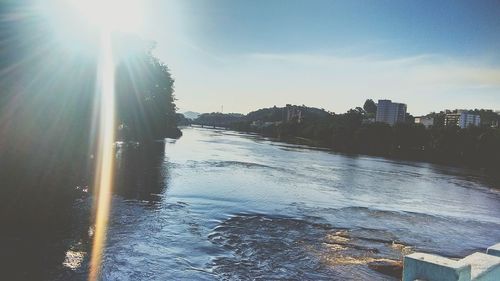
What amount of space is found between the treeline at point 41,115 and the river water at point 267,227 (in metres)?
3.35

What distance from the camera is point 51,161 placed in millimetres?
27531

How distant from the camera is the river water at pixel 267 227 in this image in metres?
15.4

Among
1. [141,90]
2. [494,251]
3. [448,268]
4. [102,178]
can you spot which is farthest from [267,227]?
[141,90]

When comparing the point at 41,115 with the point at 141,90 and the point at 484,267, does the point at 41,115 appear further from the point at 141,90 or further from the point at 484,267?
the point at 141,90

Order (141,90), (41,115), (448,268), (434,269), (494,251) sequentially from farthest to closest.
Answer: (141,90) < (41,115) < (494,251) < (434,269) < (448,268)

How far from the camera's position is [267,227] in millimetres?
22469

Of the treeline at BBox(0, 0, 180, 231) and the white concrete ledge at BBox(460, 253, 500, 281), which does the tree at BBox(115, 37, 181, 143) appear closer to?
the treeline at BBox(0, 0, 180, 231)

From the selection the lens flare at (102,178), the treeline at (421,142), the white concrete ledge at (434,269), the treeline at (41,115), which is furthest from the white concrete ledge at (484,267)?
the treeline at (421,142)

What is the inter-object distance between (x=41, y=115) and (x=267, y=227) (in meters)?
15.6

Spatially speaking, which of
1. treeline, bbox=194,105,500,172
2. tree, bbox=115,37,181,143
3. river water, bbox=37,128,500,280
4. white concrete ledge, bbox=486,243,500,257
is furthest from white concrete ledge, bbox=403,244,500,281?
treeline, bbox=194,105,500,172

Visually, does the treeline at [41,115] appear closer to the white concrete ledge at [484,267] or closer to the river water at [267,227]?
the river water at [267,227]

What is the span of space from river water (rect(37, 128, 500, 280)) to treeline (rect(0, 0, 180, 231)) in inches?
132

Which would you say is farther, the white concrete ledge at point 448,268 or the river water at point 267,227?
the river water at point 267,227

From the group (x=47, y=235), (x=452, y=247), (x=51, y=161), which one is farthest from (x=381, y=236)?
(x=51, y=161)
